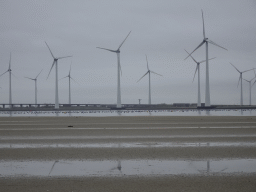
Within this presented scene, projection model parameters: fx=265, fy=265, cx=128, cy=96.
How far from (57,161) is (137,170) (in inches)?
103

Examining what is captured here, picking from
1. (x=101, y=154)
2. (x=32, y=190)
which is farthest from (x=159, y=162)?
(x=32, y=190)

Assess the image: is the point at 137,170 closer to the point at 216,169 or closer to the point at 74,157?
the point at 216,169

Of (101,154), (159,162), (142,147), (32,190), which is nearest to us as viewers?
(32,190)

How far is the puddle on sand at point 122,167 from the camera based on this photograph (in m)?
6.51

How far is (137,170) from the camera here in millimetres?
6781

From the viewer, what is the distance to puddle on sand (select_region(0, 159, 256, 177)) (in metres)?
6.51

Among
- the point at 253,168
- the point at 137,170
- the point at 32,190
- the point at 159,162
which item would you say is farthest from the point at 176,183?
the point at 32,190

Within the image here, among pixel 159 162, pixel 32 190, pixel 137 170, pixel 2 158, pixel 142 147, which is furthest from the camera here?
pixel 142 147

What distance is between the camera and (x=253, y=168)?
6.89 metres

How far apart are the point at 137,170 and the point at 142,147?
11.3ft

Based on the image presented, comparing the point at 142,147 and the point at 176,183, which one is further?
the point at 142,147

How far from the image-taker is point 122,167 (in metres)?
7.10

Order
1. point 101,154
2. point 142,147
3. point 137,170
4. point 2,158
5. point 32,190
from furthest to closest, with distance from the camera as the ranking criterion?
point 142,147 < point 101,154 < point 2,158 < point 137,170 < point 32,190

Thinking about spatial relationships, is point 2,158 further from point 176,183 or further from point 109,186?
point 176,183
